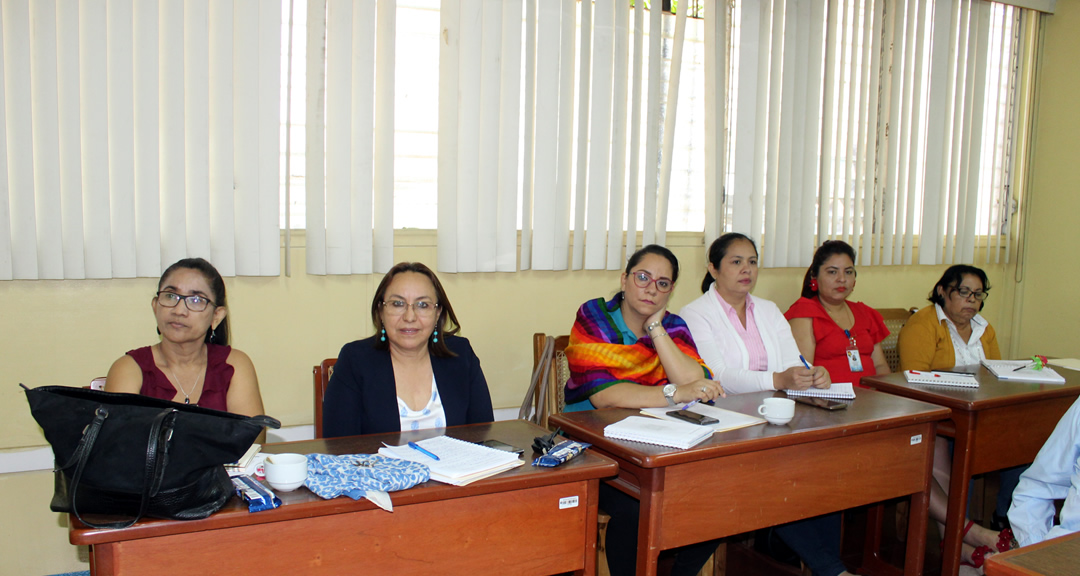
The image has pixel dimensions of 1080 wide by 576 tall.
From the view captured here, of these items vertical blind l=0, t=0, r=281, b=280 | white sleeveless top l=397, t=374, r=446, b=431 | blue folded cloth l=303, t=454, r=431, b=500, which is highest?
vertical blind l=0, t=0, r=281, b=280

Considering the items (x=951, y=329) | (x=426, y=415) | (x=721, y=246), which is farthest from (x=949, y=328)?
(x=426, y=415)

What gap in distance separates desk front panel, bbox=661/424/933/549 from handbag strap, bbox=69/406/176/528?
119 cm

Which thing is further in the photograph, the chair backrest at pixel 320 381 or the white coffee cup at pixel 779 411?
the chair backrest at pixel 320 381

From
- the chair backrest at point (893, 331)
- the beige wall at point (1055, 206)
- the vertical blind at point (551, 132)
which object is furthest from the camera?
the beige wall at point (1055, 206)

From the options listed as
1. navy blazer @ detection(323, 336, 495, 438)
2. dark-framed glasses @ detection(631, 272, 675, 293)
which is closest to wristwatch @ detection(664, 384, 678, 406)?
dark-framed glasses @ detection(631, 272, 675, 293)

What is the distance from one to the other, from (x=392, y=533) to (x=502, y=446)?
0.40 metres

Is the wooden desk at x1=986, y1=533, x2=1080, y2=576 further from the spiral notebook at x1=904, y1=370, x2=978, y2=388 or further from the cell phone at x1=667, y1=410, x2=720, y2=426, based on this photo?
the spiral notebook at x1=904, y1=370, x2=978, y2=388

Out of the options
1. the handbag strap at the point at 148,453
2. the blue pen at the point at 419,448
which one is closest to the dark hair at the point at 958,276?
the blue pen at the point at 419,448

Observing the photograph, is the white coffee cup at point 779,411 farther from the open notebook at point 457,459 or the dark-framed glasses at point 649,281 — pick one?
the open notebook at point 457,459

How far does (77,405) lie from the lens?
4.27 feet

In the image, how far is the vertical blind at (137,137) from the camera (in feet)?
8.04

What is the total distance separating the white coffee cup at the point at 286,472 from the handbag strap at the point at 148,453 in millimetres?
262

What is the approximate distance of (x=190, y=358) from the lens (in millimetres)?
2281

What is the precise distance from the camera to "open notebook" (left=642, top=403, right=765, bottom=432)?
2172 millimetres
